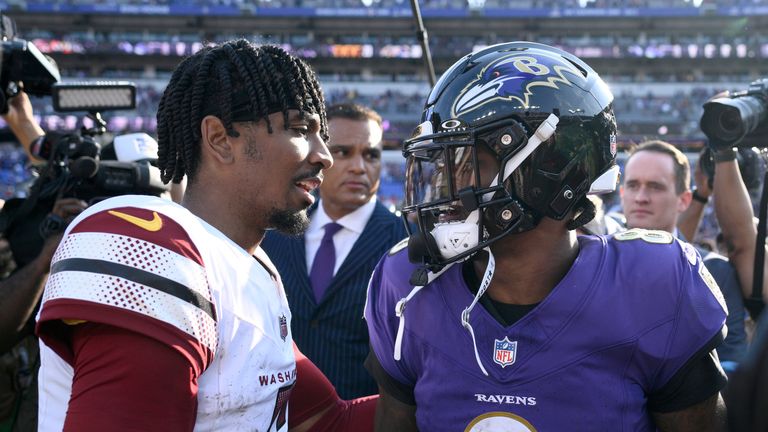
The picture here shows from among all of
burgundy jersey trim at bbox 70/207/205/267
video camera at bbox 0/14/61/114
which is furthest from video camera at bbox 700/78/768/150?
video camera at bbox 0/14/61/114

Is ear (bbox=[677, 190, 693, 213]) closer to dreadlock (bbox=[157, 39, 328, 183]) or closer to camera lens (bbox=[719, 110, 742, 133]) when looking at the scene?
camera lens (bbox=[719, 110, 742, 133])

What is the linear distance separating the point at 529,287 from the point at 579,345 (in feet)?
0.66

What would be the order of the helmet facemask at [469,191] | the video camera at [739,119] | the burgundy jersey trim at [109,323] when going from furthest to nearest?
the video camera at [739,119], the helmet facemask at [469,191], the burgundy jersey trim at [109,323]

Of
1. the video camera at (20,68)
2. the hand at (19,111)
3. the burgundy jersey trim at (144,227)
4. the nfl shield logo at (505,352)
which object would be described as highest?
the video camera at (20,68)

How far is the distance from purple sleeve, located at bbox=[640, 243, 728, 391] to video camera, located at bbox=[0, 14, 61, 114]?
2.15 m

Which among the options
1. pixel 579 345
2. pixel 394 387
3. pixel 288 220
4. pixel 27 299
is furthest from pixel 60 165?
pixel 579 345

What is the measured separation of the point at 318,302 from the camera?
2930 mm

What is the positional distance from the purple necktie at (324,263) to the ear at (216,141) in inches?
51.7

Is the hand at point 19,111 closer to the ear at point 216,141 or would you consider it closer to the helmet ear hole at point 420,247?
the ear at point 216,141

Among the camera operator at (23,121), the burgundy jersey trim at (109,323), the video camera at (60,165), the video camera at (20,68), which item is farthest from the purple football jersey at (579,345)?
the camera operator at (23,121)

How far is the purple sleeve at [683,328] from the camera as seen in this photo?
1559 mm

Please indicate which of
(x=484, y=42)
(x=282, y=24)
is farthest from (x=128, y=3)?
(x=484, y=42)

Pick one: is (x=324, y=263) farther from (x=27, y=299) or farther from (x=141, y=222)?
(x=141, y=222)

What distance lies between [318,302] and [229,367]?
4.74 feet
